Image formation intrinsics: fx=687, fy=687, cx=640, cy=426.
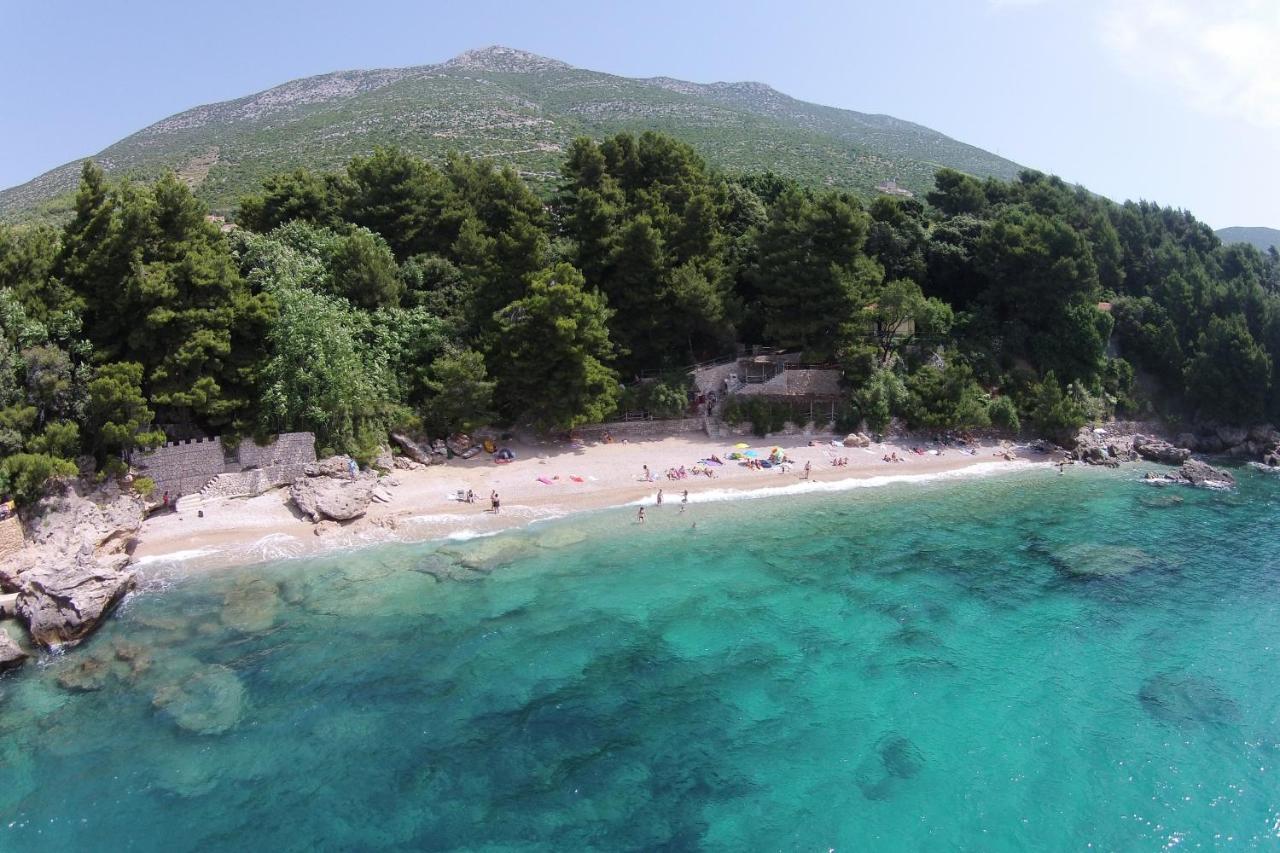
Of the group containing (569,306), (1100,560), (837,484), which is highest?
(569,306)

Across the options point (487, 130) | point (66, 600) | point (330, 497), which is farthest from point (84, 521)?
point (487, 130)

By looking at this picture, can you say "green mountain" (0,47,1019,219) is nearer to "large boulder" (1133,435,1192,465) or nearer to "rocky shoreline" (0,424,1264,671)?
"rocky shoreline" (0,424,1264,671)

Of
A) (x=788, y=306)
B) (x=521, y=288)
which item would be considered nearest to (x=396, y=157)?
(x=521, y=288)

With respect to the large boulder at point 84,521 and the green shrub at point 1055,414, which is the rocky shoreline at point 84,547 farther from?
the green shrub at point 1055,414

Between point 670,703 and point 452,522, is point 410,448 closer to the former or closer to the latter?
point 452,522

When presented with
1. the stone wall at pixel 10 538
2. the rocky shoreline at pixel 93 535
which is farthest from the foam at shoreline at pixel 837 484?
the stone wall at pixel 10 538

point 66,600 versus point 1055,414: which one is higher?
point 1055,414
